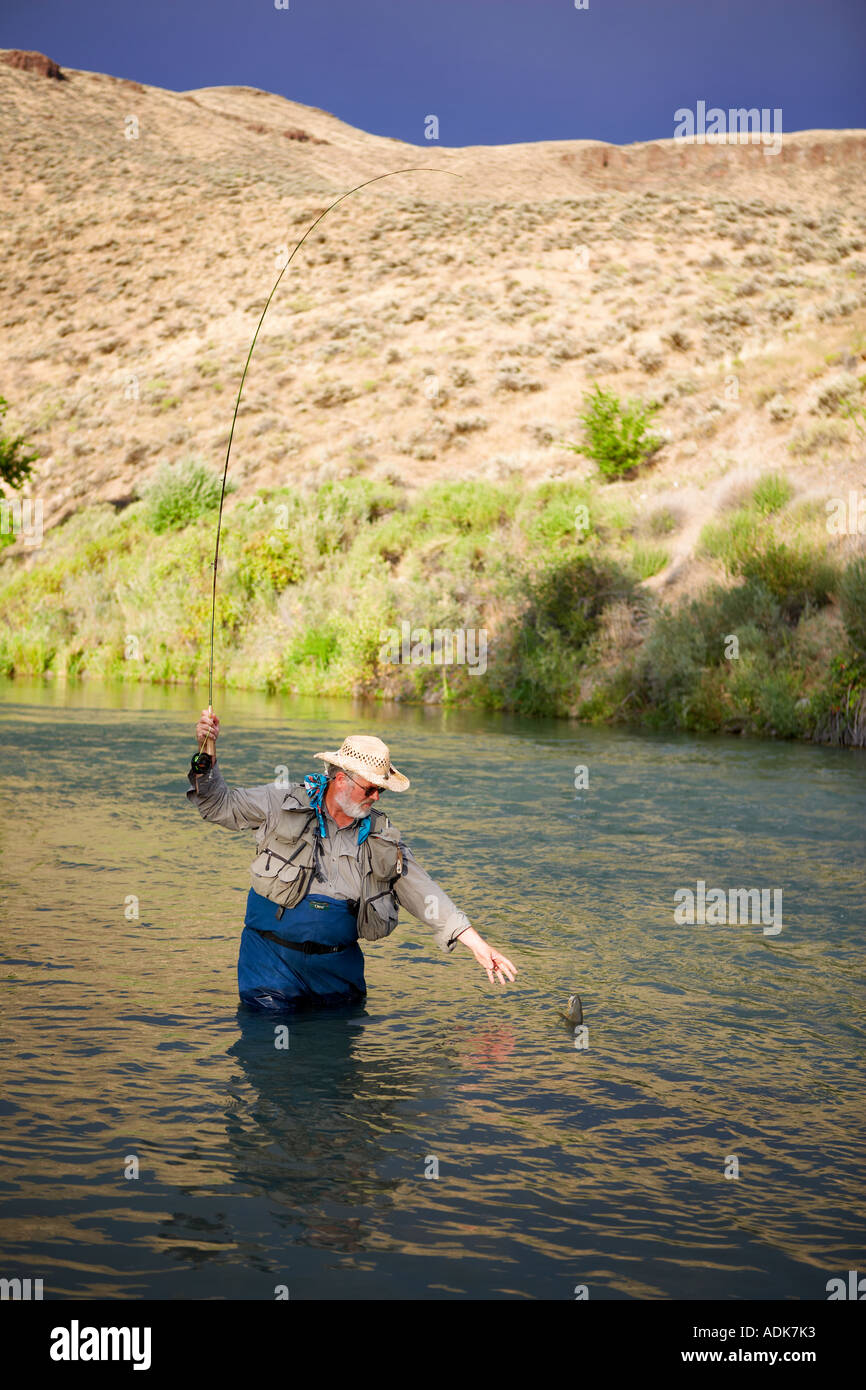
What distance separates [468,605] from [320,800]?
67.9ft

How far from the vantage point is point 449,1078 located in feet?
17.7

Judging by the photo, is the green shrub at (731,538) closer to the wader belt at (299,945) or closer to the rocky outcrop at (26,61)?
the wader belt at (299,945)

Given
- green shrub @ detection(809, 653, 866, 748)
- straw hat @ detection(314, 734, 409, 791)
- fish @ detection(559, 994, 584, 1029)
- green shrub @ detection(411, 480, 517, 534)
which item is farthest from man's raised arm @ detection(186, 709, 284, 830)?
green shrub @ detection(411, 480, 517, 534)

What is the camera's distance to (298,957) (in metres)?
5.96

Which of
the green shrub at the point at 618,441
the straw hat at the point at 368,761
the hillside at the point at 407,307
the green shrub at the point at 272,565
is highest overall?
the hillside at the point at 407,307

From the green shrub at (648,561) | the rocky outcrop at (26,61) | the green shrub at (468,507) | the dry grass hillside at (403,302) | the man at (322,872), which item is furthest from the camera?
the rocky outcrop at (26,61)

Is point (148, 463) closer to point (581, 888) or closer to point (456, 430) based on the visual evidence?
point (456, 430)

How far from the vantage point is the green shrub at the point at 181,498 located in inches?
1443

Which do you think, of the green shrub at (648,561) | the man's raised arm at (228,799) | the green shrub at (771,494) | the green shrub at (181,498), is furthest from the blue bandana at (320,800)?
the green shrub at (181,498)

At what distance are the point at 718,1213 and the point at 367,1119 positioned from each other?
1.39 meters

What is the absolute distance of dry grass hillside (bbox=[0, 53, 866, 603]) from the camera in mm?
40656

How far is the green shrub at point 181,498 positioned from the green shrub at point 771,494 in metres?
17.2
